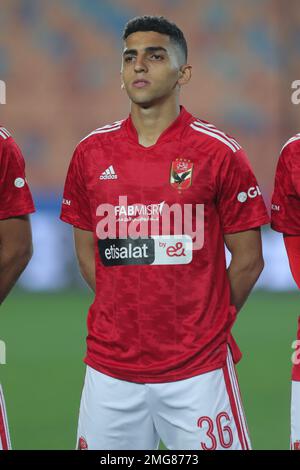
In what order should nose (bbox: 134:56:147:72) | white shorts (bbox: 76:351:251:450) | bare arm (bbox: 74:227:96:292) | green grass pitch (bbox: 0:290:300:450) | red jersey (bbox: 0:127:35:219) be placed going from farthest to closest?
green grass pitch (bbox: 0:290:300:450) < bare arm (bbox: 74:227:96:292) < red jersey (bbox: 0:127:35:219) < nose (bbox: 134:56:147:72) < white shorts (bbox: 76:351:251:450)

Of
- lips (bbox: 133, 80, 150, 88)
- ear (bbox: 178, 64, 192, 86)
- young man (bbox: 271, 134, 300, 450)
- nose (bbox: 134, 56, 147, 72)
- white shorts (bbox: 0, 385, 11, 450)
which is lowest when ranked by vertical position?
white shorts (bbox: 0, 385, 11, 450)

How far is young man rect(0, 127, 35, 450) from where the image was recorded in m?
3.97

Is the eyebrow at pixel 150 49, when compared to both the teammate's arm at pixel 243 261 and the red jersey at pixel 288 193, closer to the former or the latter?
the red jersey at pixel 288 193

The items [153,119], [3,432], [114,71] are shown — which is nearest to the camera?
[3,432]

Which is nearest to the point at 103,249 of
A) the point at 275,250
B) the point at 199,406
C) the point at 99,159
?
the point at 99,159

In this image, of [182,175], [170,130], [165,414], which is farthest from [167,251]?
[165,414]

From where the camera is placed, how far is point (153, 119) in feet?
12.8

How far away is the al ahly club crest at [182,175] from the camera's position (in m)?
3.77

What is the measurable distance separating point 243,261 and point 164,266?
0.35 metres

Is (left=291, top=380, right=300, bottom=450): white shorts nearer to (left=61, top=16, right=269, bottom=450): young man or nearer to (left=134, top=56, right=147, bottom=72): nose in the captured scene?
(left=61, top=16, right=269, bottom=450): young man

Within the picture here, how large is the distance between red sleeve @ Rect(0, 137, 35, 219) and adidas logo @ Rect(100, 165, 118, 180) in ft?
1.10

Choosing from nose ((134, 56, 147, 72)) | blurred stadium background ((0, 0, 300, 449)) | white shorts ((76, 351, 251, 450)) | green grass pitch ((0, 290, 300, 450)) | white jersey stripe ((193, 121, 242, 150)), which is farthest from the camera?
blurred stadium background ((0, 0, 300, 449))

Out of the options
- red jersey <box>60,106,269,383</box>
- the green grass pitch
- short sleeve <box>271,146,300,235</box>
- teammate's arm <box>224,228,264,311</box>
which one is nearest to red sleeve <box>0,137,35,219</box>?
red jersey <box>60,106,269,383</box>

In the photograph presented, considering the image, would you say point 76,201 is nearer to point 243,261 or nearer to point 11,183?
point 11,183
